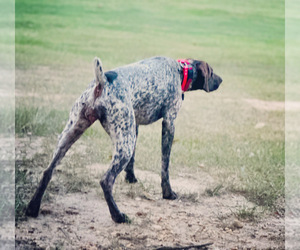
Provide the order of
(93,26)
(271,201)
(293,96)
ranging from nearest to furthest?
1. (271,201)
2. (293,96)
3. (93,26)

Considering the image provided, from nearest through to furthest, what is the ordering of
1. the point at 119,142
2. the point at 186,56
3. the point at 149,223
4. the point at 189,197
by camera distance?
the point at 119,142, the point at 149,223, the point at 189,197, the point at 186,56

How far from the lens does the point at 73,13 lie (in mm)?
14195

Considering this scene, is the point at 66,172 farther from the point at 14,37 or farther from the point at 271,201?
the point at 14,37

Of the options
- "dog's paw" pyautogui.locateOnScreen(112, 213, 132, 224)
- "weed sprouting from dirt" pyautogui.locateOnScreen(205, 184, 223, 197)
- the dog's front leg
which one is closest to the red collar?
the dog's front leg

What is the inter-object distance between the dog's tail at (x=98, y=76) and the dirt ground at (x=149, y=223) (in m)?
1.26

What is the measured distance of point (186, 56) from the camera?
1254 centimetres

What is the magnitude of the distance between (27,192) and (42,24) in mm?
9043

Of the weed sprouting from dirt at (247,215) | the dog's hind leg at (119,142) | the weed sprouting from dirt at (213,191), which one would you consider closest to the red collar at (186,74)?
the dog's hind leg at (119,142)

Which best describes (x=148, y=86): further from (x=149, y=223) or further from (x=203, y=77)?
(x=149, y=223)

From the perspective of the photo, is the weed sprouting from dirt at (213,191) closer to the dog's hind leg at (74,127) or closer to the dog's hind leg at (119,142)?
the dog's hind leg at (119,142)

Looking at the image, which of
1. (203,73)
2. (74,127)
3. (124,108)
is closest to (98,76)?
(124,108)

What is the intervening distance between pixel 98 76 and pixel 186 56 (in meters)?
7.90

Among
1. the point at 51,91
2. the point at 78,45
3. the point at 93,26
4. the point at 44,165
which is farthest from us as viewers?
the point at 93,26

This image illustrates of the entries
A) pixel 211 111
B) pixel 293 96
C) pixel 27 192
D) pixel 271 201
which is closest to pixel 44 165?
pixel 27 192
